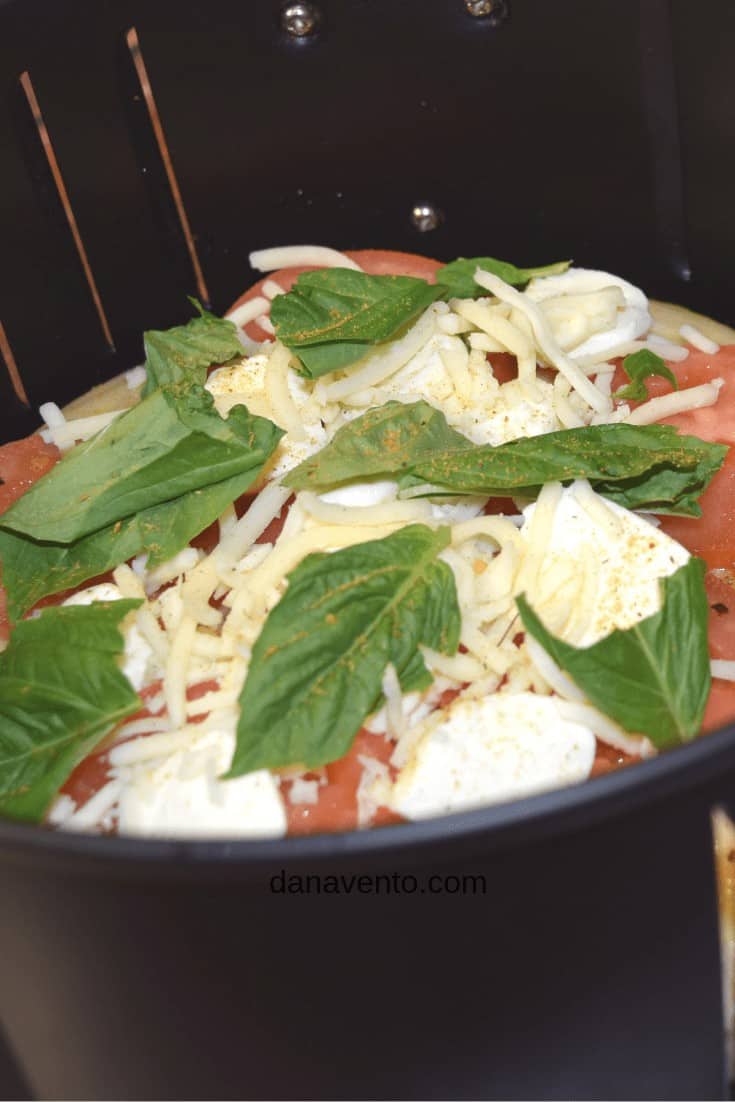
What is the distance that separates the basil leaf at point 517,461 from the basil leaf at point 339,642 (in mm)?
132

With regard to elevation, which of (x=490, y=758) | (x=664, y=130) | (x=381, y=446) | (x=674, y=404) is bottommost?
(x=490, y=758)

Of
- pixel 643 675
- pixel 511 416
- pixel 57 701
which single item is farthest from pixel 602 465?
pixel 57 701

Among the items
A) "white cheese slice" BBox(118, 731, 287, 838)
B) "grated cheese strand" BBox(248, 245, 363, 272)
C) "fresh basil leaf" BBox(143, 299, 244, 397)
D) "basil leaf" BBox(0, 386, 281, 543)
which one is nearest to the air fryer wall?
"grated cheese strand" BBox(248, 245, 363, 272)

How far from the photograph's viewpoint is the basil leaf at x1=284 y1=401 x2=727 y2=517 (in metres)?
1.92

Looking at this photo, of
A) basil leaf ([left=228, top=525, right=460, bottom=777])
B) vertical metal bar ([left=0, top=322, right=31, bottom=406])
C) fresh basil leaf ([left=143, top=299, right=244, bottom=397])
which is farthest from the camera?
vertical metal bar ([left=0, top=322, right=31, bottom=406])

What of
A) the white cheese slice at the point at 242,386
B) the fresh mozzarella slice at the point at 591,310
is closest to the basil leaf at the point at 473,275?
the fresh mozzarella slice at the point at 591,310

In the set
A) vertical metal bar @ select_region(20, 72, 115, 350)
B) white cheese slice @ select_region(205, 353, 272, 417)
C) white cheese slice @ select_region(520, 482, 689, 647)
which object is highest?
vertical metal bar @ select_region(20, 72, 115, 350)

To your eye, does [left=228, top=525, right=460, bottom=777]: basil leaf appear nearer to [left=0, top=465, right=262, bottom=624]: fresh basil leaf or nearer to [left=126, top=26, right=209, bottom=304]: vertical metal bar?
[left=0, top=465, right=262, bottom=624]: fresh basil leaf

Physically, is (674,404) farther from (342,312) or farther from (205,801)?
(205,801)

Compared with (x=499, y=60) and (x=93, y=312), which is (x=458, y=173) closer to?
(x=499, y=60)

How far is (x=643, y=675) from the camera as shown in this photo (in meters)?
1.66

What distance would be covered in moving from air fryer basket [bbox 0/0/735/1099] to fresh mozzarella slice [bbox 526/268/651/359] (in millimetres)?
339

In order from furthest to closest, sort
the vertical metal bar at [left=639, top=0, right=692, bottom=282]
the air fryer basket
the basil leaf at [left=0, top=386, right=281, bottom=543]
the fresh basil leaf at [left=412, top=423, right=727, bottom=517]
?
the vertical metal bar at [left=639, top=0, right=692, bottom=282] < the basil leaf at [left=0, top=386, right=281, bottom=543] < the fresh basil leaf at [left=412, top=423, right=727, bottom=517] < the air fryer basket

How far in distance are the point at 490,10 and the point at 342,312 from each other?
0.74m
